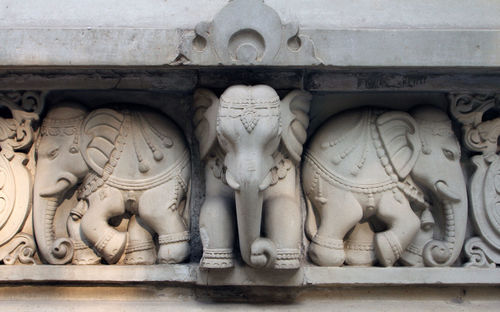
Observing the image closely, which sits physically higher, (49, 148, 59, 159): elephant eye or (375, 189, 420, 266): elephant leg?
(49, 148, 59, 159): elephant eye

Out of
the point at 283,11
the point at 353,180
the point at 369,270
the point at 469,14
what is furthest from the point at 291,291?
the point at 469,14

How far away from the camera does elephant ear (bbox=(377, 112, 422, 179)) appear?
2.91m

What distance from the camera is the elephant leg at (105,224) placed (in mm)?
2824

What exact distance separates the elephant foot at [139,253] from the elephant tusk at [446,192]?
1233 millimetres

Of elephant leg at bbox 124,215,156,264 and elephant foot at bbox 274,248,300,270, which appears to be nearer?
elephant foot at bbox 274,248,300,270

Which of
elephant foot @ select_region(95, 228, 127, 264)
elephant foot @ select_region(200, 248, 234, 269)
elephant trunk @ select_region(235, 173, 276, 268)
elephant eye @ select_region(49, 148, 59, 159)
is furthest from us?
elephant eye @ select_region(49, 148, 59, 159)

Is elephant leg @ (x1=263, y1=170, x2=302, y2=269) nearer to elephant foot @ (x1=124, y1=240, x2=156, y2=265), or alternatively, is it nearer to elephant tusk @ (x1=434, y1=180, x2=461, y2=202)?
elephant foot @ (x1=124, y1=240, x2=156, y2=265)

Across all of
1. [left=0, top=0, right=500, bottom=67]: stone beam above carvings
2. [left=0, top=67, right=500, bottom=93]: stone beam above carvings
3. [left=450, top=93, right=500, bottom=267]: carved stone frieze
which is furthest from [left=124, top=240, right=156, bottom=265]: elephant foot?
[left=450, top=93, right=500, bottom=267]: carved stone frieze

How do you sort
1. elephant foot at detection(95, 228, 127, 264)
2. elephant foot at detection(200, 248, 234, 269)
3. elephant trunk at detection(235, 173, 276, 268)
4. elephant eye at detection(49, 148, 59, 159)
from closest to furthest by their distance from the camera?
elephant trunk at detection(235, 173, 276, 268)
elephant foot at detection(200, 248, 234, 269)
elephant foot at detection(95, 228, 127, 264)
elephant eye at detection(49, 148, 59, 159)

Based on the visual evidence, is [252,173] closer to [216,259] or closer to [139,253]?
[216,259]

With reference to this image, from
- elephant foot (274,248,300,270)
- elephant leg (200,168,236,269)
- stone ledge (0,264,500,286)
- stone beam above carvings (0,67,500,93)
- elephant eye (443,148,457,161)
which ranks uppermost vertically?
stone beam above carvings (0,67,500,93)

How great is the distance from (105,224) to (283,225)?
0.74m

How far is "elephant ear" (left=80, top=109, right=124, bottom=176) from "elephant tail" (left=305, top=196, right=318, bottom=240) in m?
0.87

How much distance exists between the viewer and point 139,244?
9.45ft
